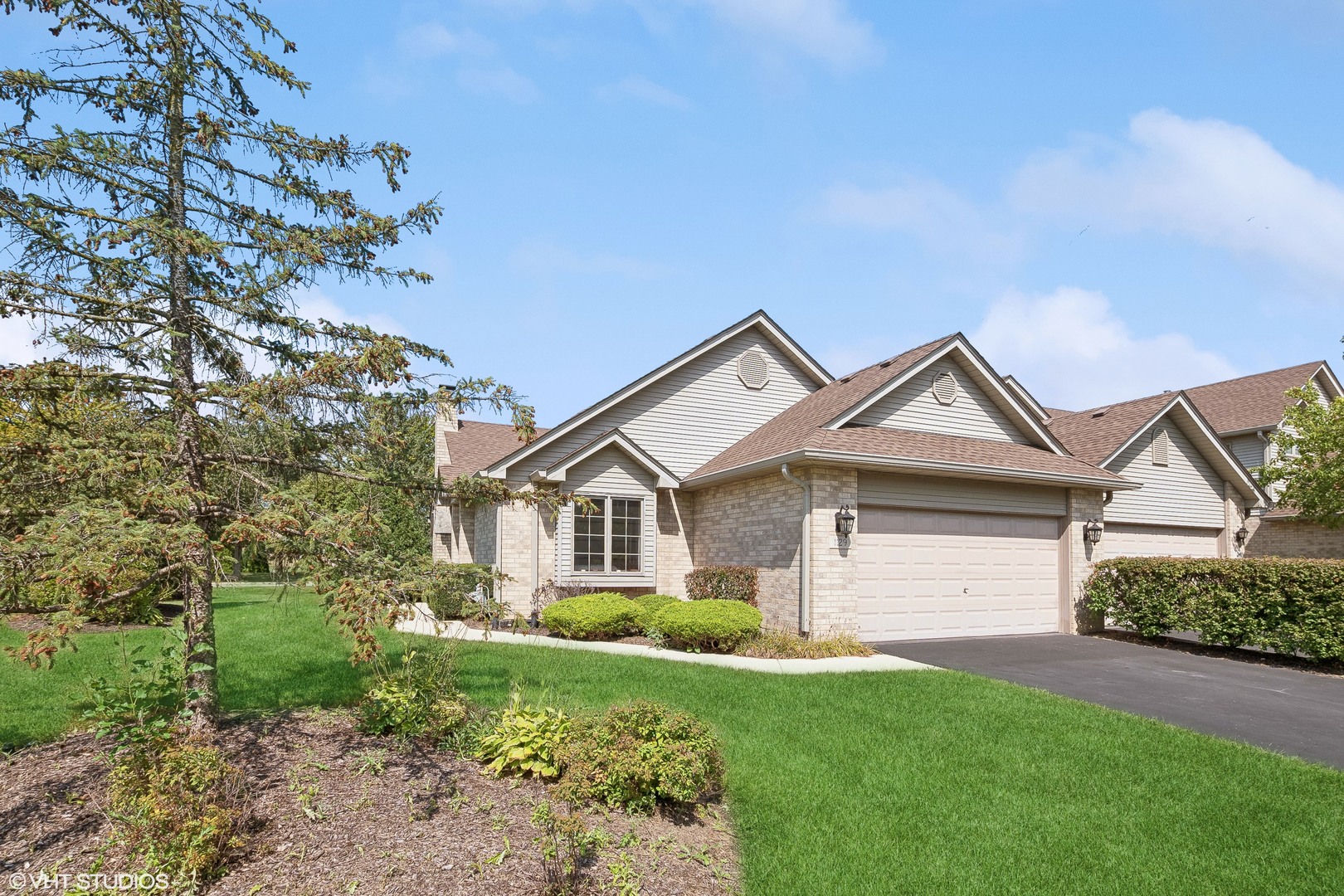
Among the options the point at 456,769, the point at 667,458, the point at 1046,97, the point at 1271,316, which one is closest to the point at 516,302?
the point at 667,458

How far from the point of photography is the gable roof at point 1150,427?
689 inches

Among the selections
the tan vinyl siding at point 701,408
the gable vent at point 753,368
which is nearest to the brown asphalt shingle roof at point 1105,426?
the tan vinyl siding at point 701,408

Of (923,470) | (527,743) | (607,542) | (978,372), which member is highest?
(978,372)

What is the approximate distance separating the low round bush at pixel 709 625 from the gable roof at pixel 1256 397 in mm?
20045

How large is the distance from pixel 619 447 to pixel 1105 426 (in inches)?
497

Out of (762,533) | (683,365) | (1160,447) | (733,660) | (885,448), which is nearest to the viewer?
(733,660)

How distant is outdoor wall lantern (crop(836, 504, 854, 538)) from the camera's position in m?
12.6

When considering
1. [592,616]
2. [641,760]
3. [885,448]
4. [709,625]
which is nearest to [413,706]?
[641,760]

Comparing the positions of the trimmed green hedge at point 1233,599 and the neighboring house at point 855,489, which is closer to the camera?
the trimmed green hedge at point 1233,599

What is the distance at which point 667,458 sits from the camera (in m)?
16.8

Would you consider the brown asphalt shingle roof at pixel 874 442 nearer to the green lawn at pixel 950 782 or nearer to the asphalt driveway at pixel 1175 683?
the asphalt driveway at pixel 1175 683

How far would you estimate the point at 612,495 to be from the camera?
50.3 ft

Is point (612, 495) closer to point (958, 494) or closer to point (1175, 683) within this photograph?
point (958, 494)

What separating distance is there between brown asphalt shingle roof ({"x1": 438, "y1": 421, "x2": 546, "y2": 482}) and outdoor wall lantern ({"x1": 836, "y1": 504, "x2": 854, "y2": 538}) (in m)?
8.74
